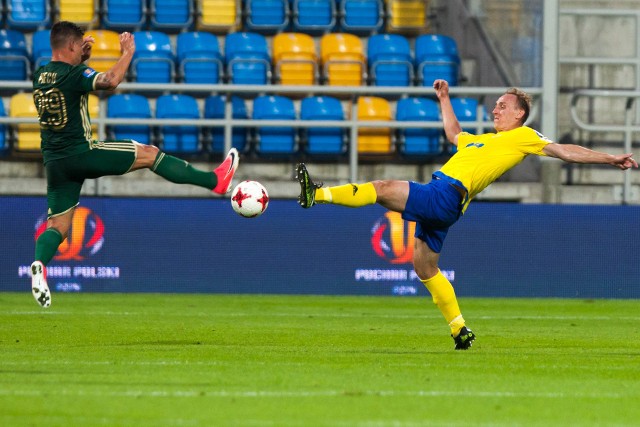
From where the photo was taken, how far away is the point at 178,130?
17656 mm

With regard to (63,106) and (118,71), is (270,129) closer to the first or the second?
(63,106)

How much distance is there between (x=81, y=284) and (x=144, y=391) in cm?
952

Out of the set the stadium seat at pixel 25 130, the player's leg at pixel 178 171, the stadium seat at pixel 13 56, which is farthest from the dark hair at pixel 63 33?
the stadium seat at pixel 13 56

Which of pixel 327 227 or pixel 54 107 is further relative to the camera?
pixel 327 227

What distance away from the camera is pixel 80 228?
53.3 ft

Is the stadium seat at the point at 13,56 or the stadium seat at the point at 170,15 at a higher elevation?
the stadium seat at the point at 170,15

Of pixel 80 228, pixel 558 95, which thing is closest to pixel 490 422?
pixel 80 228

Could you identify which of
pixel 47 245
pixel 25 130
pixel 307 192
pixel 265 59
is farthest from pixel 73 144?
pixel 265 59

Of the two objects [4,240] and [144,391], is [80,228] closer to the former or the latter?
[4,240]

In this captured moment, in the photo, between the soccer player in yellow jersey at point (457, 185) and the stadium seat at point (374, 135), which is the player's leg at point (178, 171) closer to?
the soccer player in yellow jersey at point (457, 185)

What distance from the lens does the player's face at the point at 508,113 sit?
9.88 metres

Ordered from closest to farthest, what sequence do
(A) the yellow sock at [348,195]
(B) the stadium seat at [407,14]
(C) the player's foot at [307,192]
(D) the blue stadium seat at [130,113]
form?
(C) the player's foot at [307,192] → (A) the yellow sock at [348,195] → (D) the blue stadium seat at [130,113] → (B) the stadium seat at [407,14]

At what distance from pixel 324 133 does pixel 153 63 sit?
2658mm

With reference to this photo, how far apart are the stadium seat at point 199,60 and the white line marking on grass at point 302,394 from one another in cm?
1169
